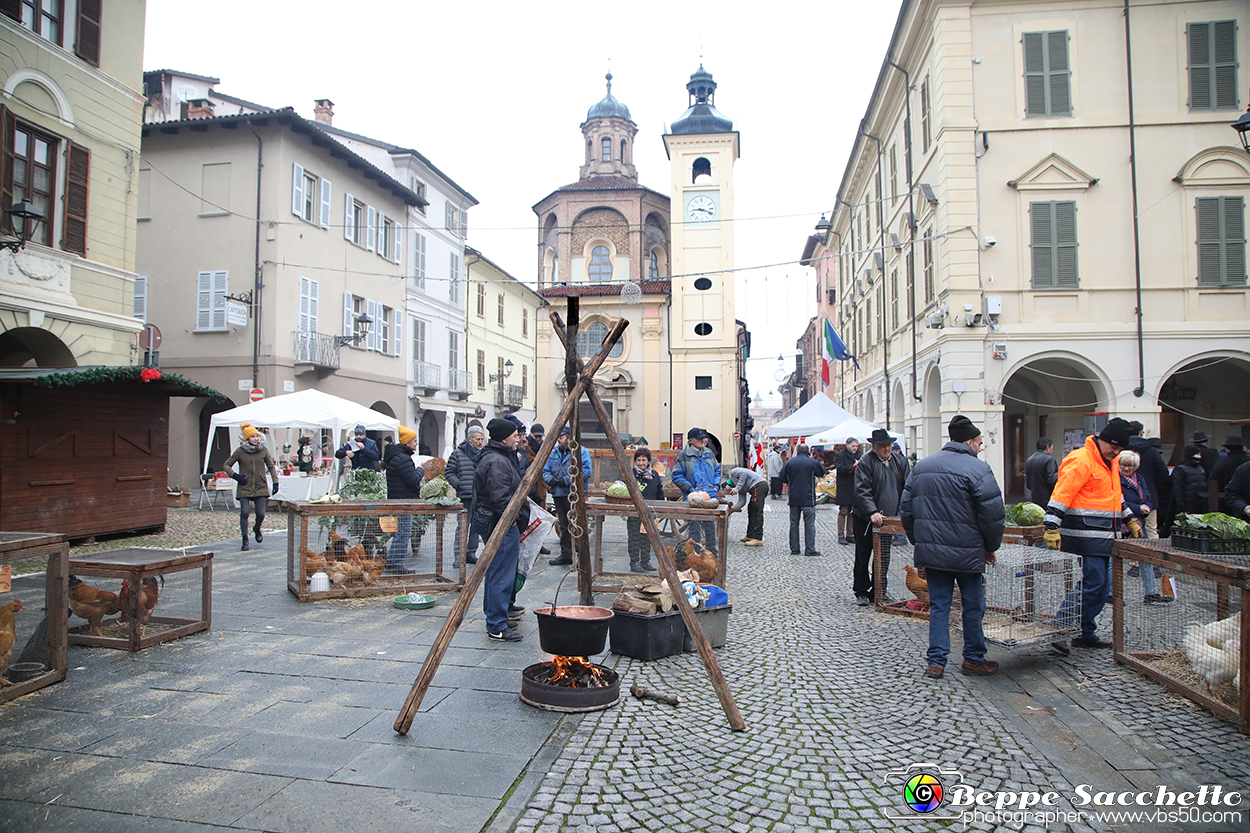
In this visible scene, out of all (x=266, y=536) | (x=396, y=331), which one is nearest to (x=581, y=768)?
(x=266, y=536)

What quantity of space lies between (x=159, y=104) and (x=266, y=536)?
63.9 ft

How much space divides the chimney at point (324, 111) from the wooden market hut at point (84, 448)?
21.5 metres


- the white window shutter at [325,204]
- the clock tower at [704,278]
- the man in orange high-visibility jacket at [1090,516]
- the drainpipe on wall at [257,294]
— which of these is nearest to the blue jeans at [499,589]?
the man in orange high-visibility jacket at [1090,516]

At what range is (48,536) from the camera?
5.04 metres

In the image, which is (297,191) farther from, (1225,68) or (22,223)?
(1225,68)

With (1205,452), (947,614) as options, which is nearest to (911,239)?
(1205,452)

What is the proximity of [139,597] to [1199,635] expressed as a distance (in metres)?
7.43

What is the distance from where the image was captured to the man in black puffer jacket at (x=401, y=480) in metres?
8.90

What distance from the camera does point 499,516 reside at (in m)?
6.42

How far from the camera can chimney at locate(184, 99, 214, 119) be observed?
2284 cm

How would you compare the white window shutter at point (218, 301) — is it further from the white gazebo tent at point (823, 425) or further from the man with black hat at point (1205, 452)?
the man with black hat at point (1205, 452)

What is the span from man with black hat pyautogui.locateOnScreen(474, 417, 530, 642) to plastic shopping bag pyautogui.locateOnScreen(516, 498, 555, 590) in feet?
0.35

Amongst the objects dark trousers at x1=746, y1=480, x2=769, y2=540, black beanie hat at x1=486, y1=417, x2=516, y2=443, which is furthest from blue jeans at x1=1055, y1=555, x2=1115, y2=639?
dark trousers at x1=746, y1=480, x2=769, y2=540

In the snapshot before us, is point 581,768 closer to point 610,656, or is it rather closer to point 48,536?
point 610,656
